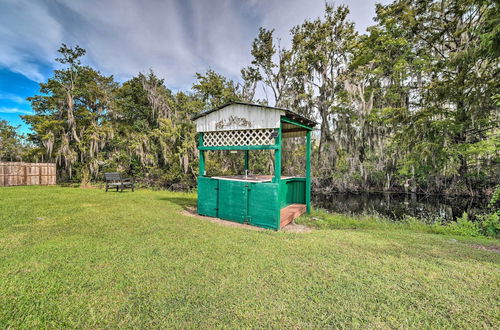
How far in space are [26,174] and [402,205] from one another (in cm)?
2121

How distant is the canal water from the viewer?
8781 millimetres

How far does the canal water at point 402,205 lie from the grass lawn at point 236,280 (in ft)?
17.7

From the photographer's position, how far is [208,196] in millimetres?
6066

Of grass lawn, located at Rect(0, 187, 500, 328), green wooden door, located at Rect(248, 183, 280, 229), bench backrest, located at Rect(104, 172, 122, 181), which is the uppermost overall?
bench backrest, located at Rect(104, 172, 122, 181)

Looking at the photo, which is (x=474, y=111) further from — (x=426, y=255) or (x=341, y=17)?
(x=341, y=17)

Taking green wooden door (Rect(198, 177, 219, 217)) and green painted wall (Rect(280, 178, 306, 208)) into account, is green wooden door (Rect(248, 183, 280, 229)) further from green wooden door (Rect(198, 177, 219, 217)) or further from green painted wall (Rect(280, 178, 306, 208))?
green painted wall (Rect(280, 178, 306, 208))

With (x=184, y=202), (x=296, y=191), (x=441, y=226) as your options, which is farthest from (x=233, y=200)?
(x=441, y=226)

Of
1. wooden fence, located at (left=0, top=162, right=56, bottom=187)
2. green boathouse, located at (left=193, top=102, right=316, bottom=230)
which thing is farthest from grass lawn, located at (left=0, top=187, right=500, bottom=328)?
wooden fence, located at (left=0, top=162, right=56, bottom=187)

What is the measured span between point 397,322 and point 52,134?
705 inches

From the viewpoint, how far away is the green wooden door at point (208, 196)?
19.5 ft

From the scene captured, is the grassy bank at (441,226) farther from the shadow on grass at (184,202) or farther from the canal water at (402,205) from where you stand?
the shadow on grass at (184,202)

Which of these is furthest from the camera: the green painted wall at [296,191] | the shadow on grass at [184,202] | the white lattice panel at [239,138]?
the shadow on grass at [184,202]

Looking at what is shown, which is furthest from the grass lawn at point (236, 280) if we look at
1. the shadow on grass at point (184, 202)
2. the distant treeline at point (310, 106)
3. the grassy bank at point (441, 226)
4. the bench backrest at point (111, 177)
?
the distant treeline at point (310, 106)

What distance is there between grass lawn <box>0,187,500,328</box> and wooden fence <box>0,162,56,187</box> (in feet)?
38.5
